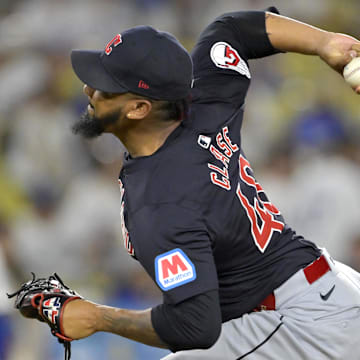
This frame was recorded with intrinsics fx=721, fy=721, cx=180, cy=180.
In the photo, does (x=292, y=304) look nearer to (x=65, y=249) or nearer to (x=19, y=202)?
(x=65, y=249)

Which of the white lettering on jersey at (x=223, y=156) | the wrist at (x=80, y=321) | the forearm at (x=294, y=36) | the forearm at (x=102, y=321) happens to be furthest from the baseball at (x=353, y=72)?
the wrist at (x=80, y=321)

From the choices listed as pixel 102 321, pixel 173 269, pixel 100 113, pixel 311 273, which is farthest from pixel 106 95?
pixel 311 273

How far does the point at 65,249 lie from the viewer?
5.84 metres

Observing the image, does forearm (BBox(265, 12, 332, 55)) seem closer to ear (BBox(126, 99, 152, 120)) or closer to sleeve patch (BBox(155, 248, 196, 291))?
ear (BBox(126, 99, 152, 120))

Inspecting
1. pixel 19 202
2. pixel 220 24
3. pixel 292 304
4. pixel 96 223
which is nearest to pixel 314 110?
pixel 96 223

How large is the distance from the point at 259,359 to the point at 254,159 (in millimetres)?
3645

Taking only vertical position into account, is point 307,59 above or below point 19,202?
above

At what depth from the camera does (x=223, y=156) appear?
8.92ft

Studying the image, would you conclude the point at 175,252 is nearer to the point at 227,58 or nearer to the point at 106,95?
the point at 106,95

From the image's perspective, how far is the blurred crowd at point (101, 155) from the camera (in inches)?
217

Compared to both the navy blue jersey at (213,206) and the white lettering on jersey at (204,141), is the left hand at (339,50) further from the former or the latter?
the white lettering on jersey at (204,141)

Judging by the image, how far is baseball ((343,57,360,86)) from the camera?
2652mm

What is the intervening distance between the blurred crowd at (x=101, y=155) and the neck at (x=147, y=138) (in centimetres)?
261

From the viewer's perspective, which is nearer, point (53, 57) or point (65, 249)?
point (65, 249)
